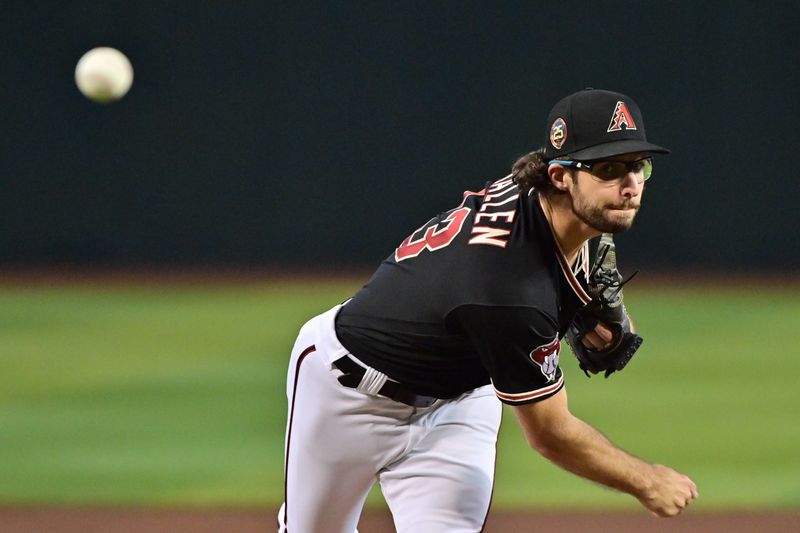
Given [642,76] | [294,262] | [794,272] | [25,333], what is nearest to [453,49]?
[642,76]

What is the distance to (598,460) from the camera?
3.83 m

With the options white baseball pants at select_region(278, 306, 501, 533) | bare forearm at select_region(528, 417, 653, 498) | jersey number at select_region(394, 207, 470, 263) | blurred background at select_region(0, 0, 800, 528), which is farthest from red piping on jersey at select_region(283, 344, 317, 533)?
blurred background at select_region(0, 0, 800, 528)

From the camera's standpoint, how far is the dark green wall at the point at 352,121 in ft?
41.5

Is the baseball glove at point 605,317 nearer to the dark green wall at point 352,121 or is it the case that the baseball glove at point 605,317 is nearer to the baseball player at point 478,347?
the baseball player at point 478,347

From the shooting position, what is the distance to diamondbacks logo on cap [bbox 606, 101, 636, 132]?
3.71 metres

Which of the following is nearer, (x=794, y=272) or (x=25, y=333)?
(x=25, y=333)

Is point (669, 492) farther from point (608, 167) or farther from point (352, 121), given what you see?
point (352, 121)

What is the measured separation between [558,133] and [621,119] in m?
0.20

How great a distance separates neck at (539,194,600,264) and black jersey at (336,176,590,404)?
0.9 inches

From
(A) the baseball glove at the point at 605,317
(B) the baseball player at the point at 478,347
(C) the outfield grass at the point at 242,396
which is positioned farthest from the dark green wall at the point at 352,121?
(B) the baseball player at the point at 478,347

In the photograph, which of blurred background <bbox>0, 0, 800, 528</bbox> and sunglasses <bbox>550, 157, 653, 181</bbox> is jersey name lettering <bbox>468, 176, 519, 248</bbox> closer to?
sunglasses <bbox>550, 157, 653, 181</bbox>

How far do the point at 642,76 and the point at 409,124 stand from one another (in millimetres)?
2446

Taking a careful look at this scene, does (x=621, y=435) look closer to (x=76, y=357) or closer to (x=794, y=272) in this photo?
(x=76, y=357)

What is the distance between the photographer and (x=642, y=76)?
12617 mm
